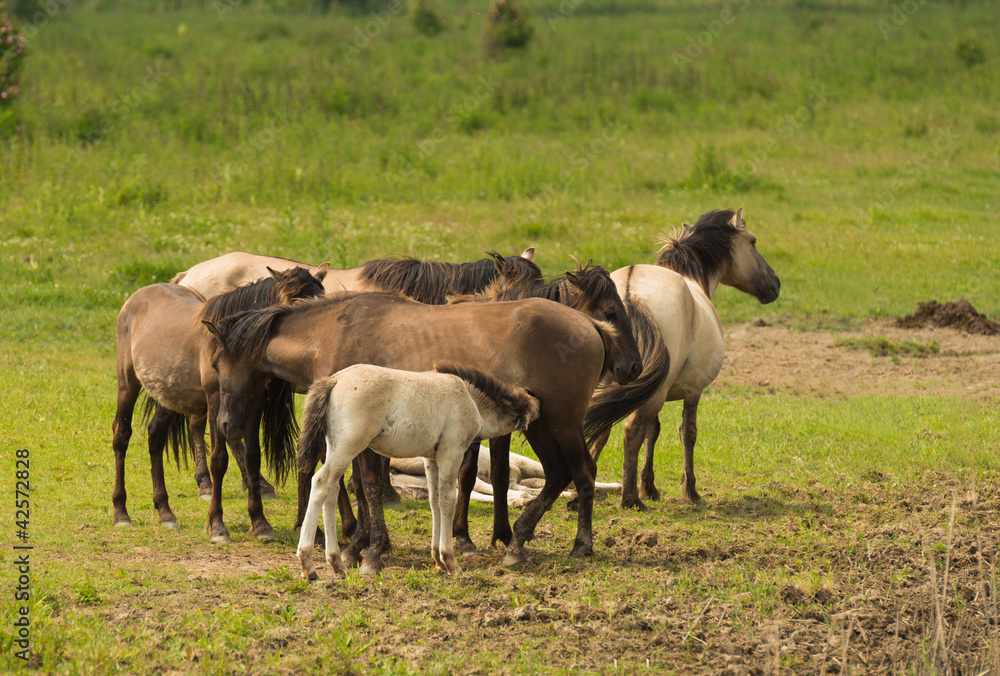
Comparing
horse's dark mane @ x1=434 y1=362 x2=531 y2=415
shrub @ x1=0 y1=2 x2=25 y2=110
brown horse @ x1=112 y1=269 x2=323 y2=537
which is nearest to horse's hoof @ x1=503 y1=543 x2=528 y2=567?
horse's dark mane @ x1=434 y1=362 x2=531 y2=415

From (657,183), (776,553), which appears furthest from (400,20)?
(776,553)

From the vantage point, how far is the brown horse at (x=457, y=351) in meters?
6.16

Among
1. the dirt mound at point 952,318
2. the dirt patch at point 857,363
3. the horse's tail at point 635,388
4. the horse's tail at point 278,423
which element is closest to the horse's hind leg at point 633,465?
the horse's tail at point 635,388

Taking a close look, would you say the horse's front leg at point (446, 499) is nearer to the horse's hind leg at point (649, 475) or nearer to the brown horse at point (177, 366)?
the brown horse at point (177, 366)

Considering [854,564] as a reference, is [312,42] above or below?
above

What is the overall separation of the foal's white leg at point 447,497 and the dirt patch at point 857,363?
6.78m

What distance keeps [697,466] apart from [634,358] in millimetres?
2905

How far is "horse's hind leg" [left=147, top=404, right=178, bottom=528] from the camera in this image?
725cm

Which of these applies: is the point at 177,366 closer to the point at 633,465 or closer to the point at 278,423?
the point at 278,423

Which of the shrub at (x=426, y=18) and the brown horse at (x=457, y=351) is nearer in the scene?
the brown horse at (x=457, y=351)

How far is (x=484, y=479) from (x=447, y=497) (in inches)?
111

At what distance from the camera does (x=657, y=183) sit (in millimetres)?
21312

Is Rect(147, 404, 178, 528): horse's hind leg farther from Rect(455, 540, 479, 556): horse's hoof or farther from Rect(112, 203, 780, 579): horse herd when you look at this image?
Rect(455, 540, 479, 556): horse's hoof

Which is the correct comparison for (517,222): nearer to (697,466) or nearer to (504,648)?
(697,466)
